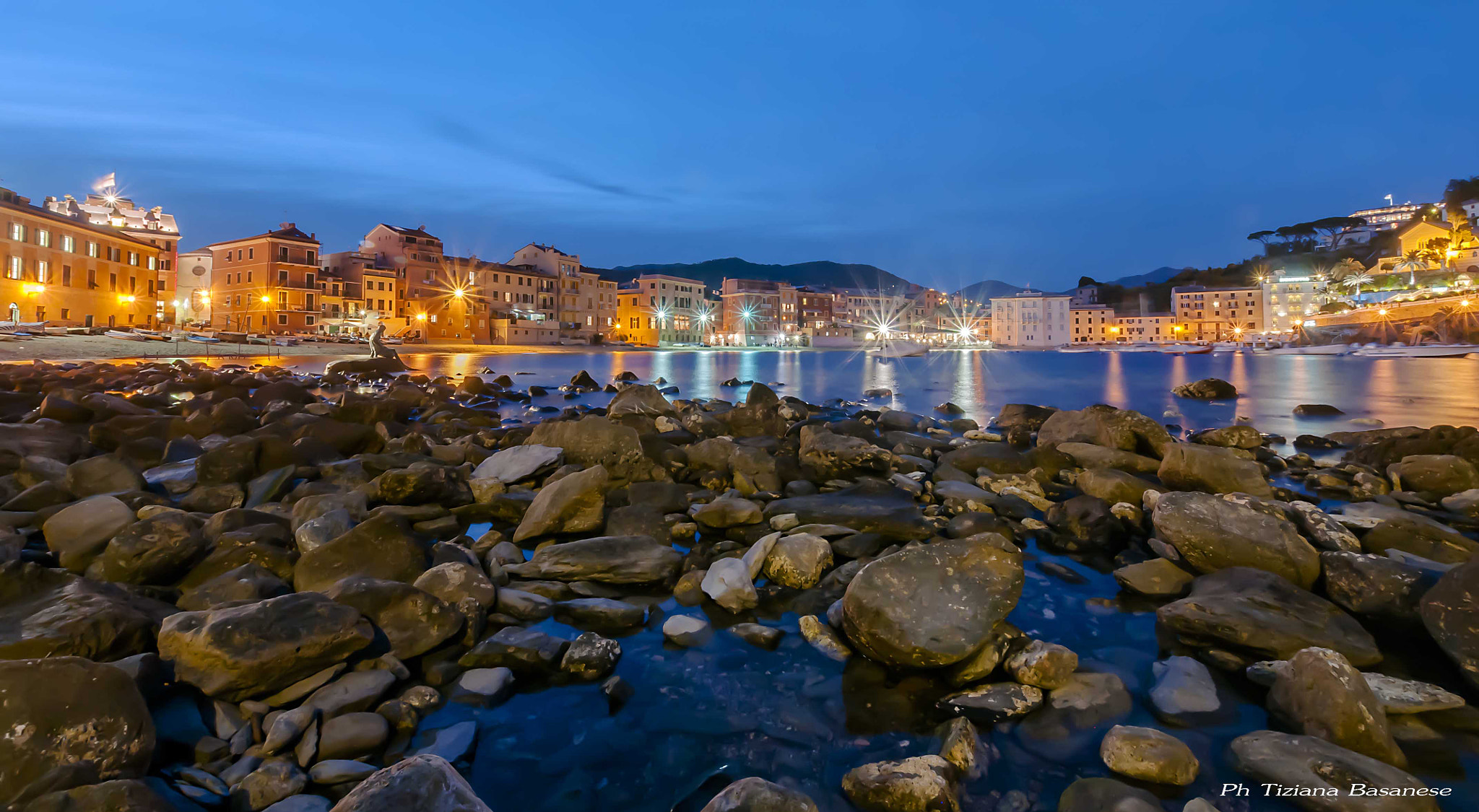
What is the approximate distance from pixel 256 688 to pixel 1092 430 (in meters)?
10.4

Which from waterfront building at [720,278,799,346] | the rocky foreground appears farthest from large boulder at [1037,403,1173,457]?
waterfront building at [720,278,799,346]

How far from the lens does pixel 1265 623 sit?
4031mm

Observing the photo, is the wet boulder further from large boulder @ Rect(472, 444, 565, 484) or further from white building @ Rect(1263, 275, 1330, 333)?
white building @ Rect(1263, 275, 1330, 333)

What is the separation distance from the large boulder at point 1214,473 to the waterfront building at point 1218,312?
144 m

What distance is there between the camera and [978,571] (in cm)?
408

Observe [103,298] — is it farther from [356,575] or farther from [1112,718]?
[1112,718]

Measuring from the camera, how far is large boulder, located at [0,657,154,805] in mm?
2504

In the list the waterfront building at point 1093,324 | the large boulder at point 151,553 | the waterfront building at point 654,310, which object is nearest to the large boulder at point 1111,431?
the large boulder at point 151,553

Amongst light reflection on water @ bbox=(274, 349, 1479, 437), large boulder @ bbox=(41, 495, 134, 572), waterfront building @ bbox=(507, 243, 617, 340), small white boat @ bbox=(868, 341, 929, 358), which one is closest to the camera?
large boulder @ bbox=(41, 495, 134, 572)

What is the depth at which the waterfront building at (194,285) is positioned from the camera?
70.9 m

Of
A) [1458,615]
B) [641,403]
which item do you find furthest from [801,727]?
[641,403]

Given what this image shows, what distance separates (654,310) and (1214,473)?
3806 inches

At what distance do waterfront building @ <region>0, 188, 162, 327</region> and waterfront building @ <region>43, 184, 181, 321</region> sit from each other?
378 centimetres


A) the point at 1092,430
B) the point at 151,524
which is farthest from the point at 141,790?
the point at 1092,430
